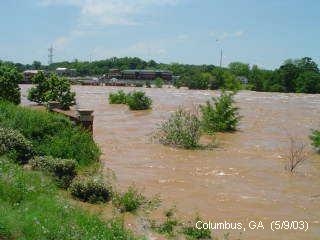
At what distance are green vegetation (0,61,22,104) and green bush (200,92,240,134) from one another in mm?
7980

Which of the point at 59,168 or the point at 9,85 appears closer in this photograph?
the point at 59,168

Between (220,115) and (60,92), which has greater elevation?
(60,92)

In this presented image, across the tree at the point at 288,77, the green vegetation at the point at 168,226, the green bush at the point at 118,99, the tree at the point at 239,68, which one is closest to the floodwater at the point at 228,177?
the green vegetation at the point at 168,226

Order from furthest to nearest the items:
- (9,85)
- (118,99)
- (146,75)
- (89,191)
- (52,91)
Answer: (146,75)
(118,99)
(52,91)
(9,85)
(89,191)

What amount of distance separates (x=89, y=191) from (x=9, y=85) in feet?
39.7

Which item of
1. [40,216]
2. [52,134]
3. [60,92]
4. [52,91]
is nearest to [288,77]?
[52,91]

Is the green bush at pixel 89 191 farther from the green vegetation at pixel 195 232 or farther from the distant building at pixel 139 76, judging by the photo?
the distant building at pixel 139 76

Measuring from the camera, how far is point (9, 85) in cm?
2061

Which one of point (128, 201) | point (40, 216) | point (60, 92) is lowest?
point (128, 201)

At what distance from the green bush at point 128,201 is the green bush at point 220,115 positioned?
1382cm

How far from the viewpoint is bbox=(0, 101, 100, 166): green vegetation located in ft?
40.4

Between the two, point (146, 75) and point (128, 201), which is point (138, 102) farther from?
point (146, 75)

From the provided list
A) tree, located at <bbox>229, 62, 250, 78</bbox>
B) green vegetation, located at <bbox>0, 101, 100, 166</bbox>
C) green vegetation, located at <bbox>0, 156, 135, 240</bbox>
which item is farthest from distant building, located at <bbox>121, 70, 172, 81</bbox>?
green vegetation, located at <bbox>0, 156, 135, 240</bbox>

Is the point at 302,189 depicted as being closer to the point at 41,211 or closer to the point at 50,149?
the point at 50,149
